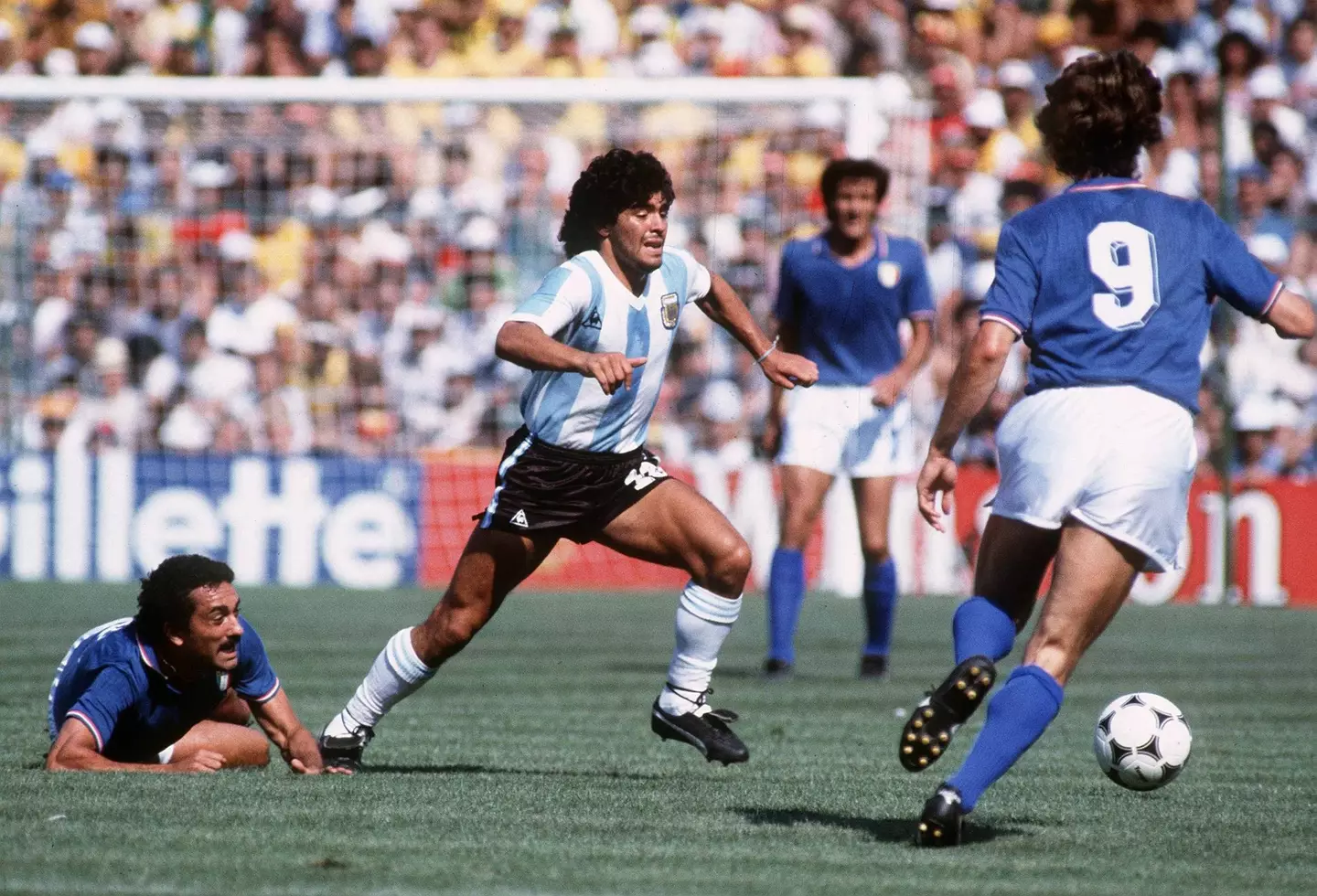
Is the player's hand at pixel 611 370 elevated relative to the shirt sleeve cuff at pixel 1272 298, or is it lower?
lower

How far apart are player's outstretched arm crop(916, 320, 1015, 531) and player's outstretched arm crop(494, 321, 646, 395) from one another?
93cm

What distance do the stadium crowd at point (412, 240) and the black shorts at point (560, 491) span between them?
9319mm

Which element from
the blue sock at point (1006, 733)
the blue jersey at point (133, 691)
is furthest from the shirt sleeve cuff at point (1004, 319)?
the blue jersey at point (133, 691)

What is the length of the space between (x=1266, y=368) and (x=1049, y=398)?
11302mm

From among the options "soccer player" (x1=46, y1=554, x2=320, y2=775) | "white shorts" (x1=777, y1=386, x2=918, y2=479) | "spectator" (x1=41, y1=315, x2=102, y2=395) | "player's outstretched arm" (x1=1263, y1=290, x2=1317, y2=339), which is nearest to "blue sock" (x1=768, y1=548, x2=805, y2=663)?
"white shorts" (x1=777, y1=386, x2=918, y2=479)

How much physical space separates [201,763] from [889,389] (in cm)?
432

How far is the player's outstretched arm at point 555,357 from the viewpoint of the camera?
541 cm

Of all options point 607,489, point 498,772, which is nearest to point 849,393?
point 607,489

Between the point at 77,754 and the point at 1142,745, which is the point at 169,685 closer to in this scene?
the point at 77,754

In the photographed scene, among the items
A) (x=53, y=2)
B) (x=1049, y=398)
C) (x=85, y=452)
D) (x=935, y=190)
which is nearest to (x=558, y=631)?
(x=85, y=452)

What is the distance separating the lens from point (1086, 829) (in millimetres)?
5324

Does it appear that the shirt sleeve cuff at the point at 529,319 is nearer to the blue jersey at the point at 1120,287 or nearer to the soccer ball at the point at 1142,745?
the blue jersey at the point at 1120,287

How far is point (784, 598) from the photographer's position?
9.68m

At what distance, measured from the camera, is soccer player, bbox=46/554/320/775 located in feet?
19.6
